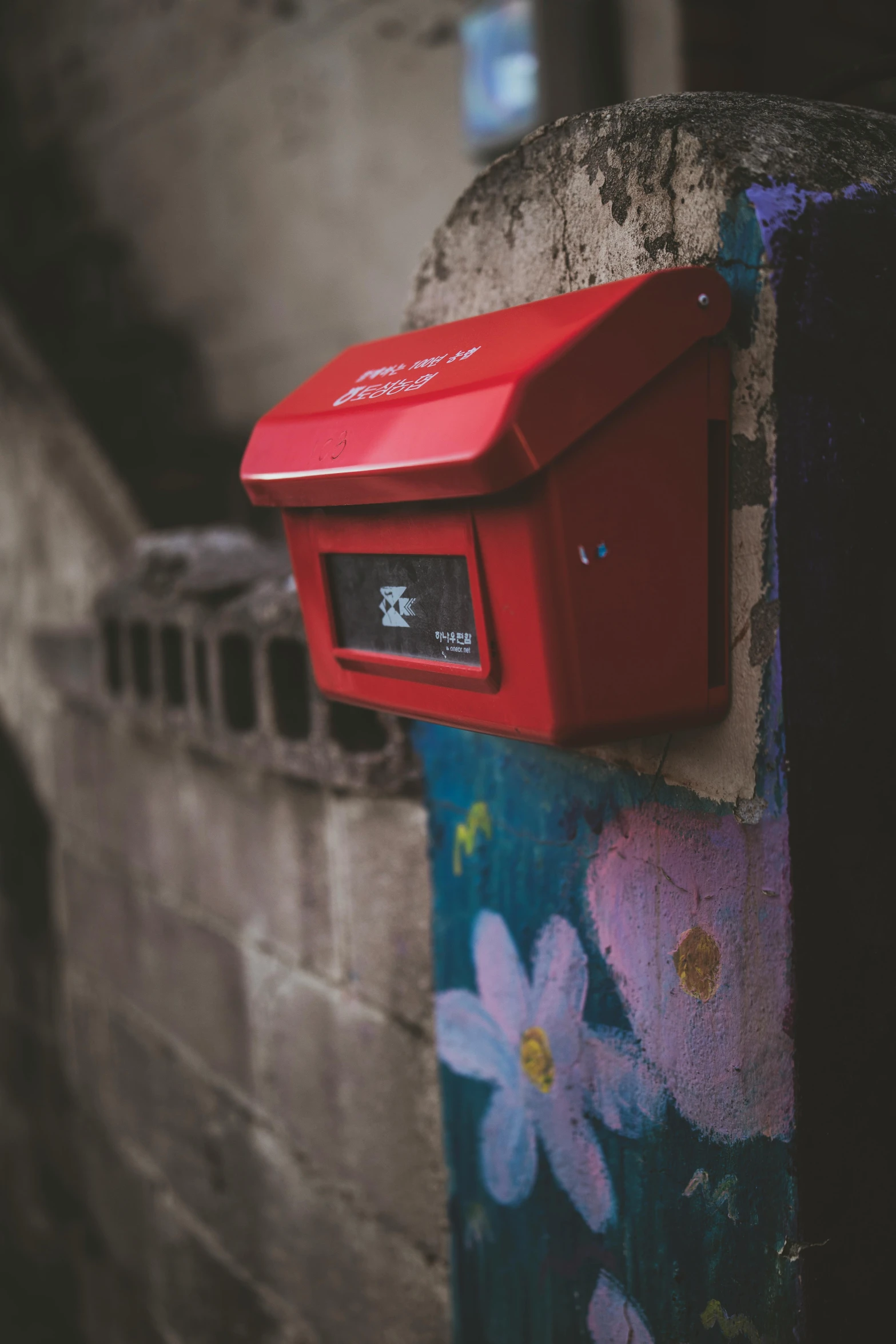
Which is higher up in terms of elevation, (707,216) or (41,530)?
(707,216)

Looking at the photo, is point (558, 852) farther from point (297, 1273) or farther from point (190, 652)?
point (297, 1273)

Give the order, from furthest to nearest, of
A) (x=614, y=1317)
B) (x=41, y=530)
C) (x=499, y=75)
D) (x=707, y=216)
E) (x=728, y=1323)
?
(x=499, y=75)
(x=41, y=530)
(x=614, y=1317)
(x=728, y=1323)
(x=707, y=216)

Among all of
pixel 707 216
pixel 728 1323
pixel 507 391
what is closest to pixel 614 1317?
pixel 728 1323

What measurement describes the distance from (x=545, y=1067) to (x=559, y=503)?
0.69m

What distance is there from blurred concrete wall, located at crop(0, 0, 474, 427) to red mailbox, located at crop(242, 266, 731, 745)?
2819 millimetres

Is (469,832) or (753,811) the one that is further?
(469,832)

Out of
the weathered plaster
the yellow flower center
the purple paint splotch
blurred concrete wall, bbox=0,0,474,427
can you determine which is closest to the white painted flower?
the yellow flower center

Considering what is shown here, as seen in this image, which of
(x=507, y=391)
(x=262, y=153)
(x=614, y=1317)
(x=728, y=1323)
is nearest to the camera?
(x=507, y=391)

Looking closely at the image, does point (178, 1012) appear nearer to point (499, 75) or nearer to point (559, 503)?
point (559, 503)

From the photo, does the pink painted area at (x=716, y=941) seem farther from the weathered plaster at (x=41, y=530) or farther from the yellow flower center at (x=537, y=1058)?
the weathered plaster at (x=41, y=530)

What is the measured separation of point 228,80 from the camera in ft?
13.7

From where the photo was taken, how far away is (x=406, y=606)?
893mm

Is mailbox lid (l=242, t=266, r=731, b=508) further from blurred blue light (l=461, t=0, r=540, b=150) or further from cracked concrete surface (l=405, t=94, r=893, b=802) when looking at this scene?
blurred blue light (l=461, t=0, r=540, b=150)

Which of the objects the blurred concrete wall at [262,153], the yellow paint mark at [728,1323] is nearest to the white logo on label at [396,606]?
the yellow paint mark at [728,1323]
